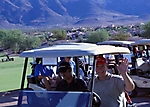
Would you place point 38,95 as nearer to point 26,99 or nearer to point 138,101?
point 26,99

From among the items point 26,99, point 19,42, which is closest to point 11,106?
point 26,99

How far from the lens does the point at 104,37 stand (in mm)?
69312

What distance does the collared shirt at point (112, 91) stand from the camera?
4.98 metres

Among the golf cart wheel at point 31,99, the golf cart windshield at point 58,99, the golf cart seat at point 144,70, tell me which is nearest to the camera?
the golf cart windshield at point 58,99

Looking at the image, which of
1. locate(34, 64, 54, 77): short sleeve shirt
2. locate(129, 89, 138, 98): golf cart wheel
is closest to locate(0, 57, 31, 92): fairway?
locate(129, 89, 138, 98): golf cart wheel

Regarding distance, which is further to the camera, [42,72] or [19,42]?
[19,42]

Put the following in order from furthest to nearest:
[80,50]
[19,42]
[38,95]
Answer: [19,42] < [38,95] < [80,50]

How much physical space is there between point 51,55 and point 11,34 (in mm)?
80802

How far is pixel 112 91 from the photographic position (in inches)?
196

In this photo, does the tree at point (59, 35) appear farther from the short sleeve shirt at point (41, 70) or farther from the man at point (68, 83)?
the man at point (68, 83)

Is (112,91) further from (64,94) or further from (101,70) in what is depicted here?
(64,94)

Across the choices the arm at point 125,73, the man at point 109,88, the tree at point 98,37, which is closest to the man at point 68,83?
the man at point 109,88

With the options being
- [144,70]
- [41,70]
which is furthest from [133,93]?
[41,70]

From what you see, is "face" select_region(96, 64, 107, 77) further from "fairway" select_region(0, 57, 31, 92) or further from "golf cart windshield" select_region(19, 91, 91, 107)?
"fairway" select_region(0, 57, 31, 92)
